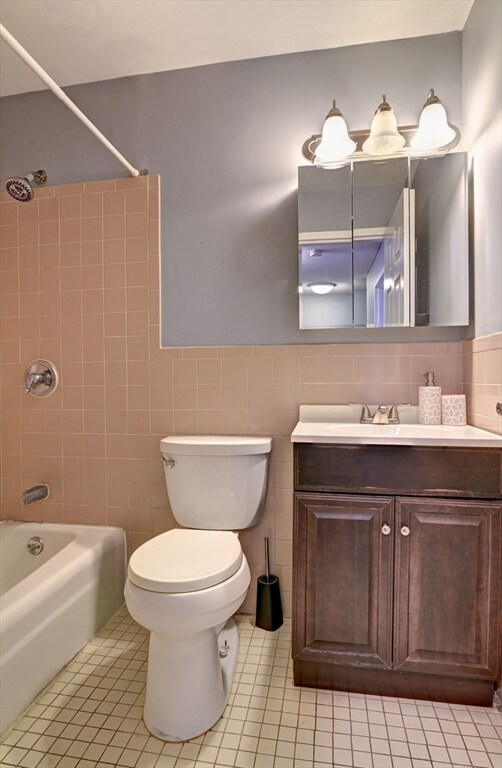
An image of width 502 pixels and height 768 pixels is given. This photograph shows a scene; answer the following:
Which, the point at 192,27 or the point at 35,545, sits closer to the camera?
the point at 192,27

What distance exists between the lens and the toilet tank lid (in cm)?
154

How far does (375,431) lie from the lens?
1.40 meters

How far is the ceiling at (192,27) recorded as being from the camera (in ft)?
4.91

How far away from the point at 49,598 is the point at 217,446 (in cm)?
74

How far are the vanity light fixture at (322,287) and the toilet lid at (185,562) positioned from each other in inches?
38.8

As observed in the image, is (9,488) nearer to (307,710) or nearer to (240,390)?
(240,390)

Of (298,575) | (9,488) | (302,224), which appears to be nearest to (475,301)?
(302,224)

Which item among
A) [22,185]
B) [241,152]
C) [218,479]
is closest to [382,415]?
[218,479]

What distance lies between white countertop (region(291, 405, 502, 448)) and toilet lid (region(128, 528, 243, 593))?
0.41 m

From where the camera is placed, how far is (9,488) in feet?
6.49

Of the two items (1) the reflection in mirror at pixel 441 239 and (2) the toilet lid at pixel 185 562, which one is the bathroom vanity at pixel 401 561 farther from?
(1) the reflection in mirror at pixel 441 239

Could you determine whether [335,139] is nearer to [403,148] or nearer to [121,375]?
[403,148]

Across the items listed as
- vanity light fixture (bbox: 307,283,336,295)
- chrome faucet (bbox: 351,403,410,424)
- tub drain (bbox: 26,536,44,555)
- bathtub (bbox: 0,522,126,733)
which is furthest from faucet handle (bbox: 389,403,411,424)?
tub drain (bbox: 26,536,44,555)

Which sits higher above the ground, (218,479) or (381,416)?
(381,416)
